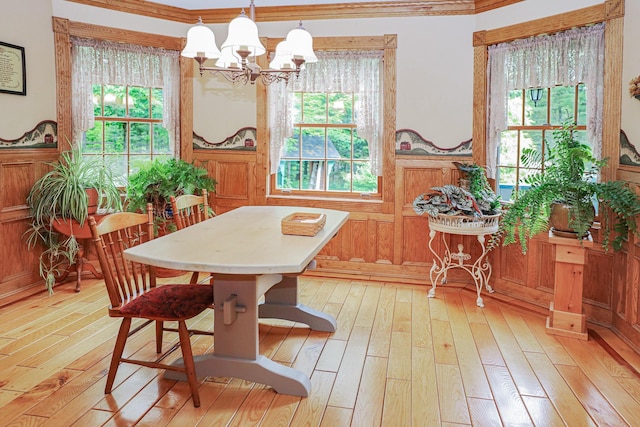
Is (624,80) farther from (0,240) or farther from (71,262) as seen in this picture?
(0,240)

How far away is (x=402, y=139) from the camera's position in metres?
4.80

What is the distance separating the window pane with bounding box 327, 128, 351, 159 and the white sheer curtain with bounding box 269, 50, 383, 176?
0.69 ft

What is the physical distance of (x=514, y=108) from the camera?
4.37 m

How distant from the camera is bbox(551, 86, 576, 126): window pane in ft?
13.0

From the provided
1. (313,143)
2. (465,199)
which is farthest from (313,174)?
(465,199)

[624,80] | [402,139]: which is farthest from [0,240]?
[624,80]

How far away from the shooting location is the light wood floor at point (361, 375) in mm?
2453

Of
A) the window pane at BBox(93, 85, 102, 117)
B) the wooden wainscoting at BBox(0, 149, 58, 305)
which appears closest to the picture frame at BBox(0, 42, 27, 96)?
the wooden wainscoting at BBox(0, 149, 58, 305)

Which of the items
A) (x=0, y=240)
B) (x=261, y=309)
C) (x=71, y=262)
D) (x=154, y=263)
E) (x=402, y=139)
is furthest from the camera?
(x=402, y=139)

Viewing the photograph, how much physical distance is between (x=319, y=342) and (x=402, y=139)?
7.28ft

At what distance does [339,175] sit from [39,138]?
2687 millimetres

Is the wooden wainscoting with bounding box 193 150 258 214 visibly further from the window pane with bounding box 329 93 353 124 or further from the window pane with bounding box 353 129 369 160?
the window pane with bounding box 353 129 369 160

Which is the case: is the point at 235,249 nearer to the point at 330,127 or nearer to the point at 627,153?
the point at 627,153

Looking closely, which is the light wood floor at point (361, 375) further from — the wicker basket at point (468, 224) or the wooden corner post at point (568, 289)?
the wicker basket at point (468, 224)
